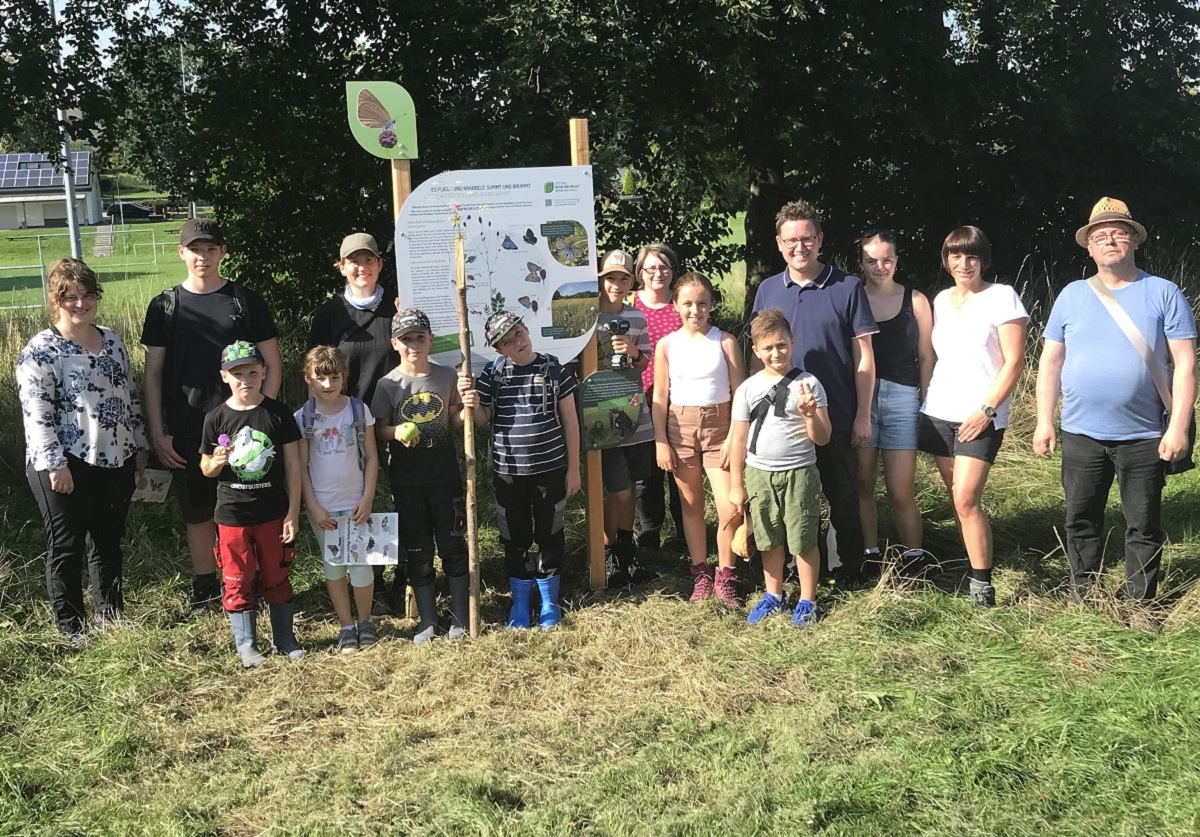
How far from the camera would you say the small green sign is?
472 cm

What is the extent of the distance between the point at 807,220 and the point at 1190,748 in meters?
2.65

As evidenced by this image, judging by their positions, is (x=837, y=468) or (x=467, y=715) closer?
(x=467, y=715)

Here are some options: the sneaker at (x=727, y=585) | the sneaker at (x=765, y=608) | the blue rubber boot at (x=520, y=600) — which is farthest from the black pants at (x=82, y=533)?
the sneaker at (x=765, y=608)

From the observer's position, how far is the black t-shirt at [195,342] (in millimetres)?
4625

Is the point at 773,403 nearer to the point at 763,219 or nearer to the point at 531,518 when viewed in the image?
the point at 531,518

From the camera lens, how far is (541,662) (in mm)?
4430

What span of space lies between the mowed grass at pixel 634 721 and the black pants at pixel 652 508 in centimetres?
48

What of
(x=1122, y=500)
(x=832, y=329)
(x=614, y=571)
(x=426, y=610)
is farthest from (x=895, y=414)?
(x=426, y=610)

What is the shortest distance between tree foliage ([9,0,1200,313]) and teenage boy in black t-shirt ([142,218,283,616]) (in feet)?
11.6

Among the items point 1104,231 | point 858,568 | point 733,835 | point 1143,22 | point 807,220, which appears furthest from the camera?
point 1143,22

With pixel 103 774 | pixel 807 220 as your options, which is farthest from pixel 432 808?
pixel 807 220

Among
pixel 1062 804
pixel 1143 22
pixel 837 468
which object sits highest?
pixel 1143 22

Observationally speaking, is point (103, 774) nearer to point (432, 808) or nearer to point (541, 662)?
point (432, 808)

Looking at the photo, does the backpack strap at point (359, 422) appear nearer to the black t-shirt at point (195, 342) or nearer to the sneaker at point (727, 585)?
the black t-shirt at point (195, 342)
